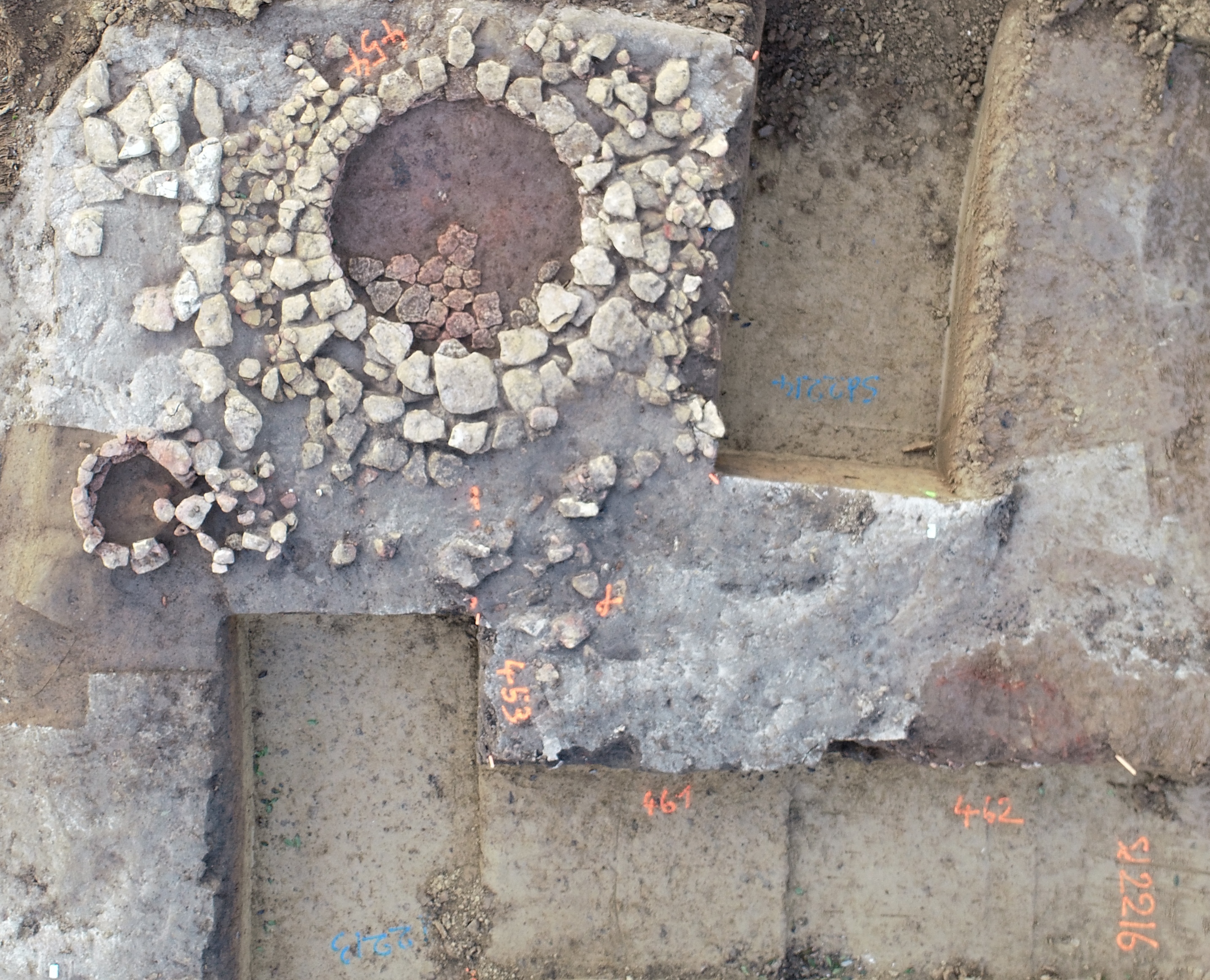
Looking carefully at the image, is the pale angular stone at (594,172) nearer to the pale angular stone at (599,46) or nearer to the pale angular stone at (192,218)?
the pale angular stone at (599,46)

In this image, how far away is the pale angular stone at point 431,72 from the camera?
8.68 feet

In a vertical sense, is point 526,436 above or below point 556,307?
below

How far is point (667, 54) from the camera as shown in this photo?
2.68 meters

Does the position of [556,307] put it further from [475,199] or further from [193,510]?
[193,510]

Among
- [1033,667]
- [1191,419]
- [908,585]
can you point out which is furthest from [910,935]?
[1191,419]

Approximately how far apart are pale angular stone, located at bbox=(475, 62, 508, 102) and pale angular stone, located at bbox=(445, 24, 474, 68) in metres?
0.05

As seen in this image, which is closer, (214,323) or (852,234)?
(214,323)

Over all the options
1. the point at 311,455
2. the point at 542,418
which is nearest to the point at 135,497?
the point at 311,455

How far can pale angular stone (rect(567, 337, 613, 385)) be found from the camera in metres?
2.65

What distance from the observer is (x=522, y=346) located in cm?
266

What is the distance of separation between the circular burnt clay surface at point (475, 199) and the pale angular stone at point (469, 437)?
40 centimetres

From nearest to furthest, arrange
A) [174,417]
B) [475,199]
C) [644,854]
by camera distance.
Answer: [174,417], [475,199], [644,854]

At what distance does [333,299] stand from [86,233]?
78cm

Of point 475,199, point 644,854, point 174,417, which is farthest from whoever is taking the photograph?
point 644,854
